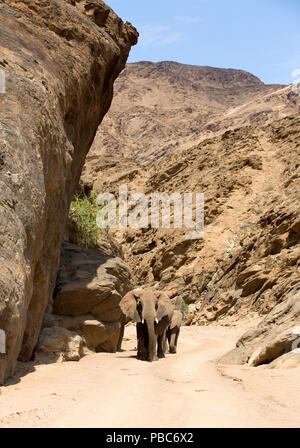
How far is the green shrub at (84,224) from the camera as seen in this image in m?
18.8

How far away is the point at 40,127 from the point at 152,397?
20.6 feet

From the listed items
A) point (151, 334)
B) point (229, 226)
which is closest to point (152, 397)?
point (151, 334)

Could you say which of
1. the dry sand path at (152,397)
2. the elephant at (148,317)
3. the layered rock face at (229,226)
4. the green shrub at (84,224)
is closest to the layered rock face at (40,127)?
the dry sand path at (152,397)

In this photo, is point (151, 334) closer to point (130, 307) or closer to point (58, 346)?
point (130, 307)

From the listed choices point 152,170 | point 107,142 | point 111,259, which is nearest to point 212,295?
point 111,259

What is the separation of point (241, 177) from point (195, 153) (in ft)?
37.1

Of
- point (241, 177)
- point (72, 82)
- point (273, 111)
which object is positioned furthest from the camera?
point (273, 111)

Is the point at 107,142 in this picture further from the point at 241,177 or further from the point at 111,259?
the point at 111,259

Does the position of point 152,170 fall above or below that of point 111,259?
above

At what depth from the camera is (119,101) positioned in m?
128

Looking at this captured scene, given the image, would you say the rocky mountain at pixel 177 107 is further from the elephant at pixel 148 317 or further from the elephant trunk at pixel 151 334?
the elephant trunk at pixel 151 334

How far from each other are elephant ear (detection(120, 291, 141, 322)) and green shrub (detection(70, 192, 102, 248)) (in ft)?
19.0

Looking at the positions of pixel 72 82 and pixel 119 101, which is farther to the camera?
pixel 119 101

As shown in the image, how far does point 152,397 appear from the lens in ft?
18.7
